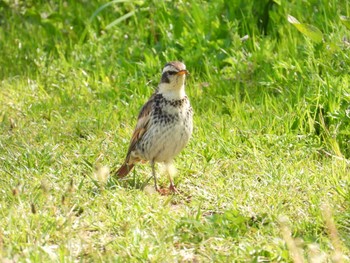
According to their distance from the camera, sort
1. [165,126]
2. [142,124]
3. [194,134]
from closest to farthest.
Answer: [165,126]
[142,124]
[194,134]

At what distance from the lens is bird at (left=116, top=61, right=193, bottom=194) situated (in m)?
A: 6.75

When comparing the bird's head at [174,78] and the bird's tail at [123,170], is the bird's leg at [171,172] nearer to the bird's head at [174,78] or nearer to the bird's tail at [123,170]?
the bird's tail at [123,170]

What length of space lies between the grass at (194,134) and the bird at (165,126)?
18 cm

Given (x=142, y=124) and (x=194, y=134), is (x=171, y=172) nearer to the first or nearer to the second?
(x=142, y=124)

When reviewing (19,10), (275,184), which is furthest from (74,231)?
(19,10)

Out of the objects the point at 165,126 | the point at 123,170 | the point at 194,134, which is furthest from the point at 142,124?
the point at 194,134

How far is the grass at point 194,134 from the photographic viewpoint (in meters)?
5.73

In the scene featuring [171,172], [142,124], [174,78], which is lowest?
[171,172]

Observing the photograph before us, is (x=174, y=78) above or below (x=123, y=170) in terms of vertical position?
above

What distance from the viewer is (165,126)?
678 centimetres

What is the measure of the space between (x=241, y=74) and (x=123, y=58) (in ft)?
4.36

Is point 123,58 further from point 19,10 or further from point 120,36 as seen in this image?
point 19,10

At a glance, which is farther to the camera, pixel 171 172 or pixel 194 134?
pixel 194 134

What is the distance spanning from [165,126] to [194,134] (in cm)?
79
